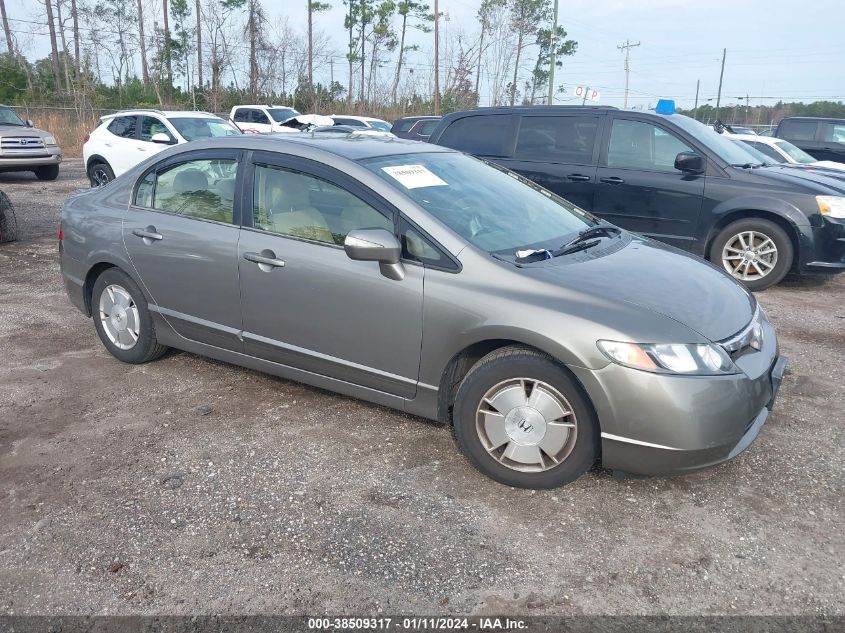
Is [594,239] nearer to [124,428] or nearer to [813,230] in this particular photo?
[124,428]

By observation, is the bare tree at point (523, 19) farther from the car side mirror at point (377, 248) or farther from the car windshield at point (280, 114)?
the car side mirror at point (377, 248)

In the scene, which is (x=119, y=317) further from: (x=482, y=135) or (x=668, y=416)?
(x=482, y=135)

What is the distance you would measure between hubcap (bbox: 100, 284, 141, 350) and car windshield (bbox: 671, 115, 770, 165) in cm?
584

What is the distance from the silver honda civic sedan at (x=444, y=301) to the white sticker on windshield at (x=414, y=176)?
0.01 m

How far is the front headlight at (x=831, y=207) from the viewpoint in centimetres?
714

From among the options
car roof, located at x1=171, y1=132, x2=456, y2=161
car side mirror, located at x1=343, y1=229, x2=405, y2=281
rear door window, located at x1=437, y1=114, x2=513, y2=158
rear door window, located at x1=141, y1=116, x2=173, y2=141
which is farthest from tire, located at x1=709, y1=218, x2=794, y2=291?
rear door window, located at x1=141, y1=116, x2=173, y2=141

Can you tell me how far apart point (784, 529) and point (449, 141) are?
6468 mm

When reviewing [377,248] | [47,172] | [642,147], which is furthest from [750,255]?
[47,172]

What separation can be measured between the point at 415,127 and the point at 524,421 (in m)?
15.8

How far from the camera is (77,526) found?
122 inches

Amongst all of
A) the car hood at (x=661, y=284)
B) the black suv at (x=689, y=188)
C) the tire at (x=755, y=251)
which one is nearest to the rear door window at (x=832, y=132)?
the black suv at (x=689, y=188)

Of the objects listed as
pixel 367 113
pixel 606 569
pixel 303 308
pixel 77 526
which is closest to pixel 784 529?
pixel 606 569

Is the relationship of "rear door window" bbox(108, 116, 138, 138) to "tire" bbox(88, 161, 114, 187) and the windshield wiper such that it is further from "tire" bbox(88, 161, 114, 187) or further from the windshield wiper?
the windshield wiper

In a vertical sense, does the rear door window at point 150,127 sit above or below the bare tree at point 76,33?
below
